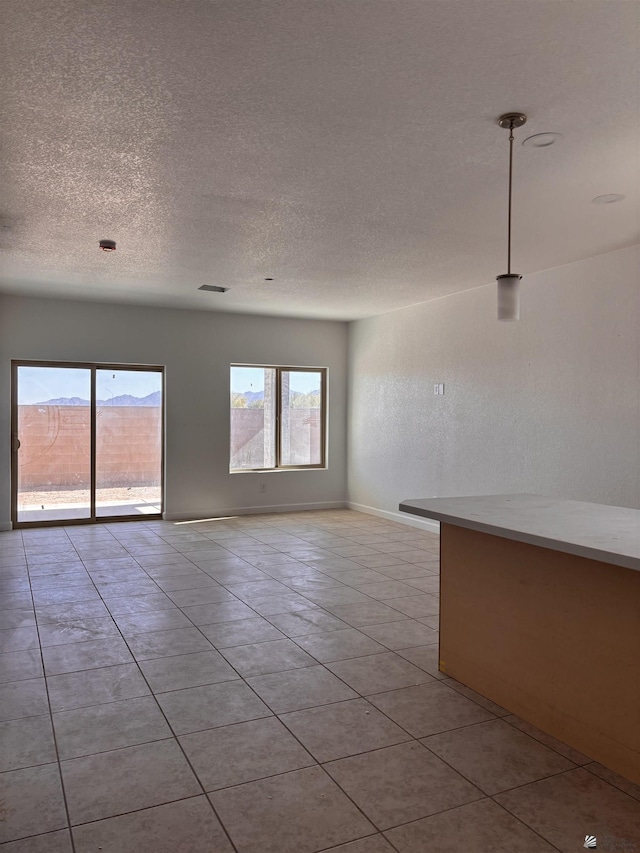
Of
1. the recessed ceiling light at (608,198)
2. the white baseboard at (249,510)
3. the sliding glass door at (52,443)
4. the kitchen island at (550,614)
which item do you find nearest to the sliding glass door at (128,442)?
the sliding glass door at (52,443)

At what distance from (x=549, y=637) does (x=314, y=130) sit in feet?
8.08

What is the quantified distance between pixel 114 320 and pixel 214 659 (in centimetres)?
513

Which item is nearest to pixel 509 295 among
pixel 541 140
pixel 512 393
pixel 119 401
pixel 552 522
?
pixel 541 140

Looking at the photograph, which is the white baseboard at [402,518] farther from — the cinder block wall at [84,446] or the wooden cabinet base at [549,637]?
the wooden cabinet base at [549,637]

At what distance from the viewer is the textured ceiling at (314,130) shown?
2111 millimetres

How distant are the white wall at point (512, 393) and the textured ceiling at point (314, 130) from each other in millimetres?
525

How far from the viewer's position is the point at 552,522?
2.62 meters

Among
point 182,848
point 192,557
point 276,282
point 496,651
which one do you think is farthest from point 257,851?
point 276,282

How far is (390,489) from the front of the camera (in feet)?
25.8

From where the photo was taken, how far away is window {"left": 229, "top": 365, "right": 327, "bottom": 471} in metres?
8.30

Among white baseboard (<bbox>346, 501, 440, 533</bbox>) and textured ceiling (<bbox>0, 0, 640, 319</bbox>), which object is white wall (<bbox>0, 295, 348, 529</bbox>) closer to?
white baseboard (<bbox>346, 501, 440, 533</bbox>)

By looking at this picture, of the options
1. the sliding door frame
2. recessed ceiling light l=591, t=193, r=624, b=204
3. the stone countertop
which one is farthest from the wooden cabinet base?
the sliding door frame

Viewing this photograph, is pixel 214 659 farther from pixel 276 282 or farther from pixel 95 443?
pixel 95 443

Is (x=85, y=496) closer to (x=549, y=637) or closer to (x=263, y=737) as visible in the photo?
(x=263, y=737)
